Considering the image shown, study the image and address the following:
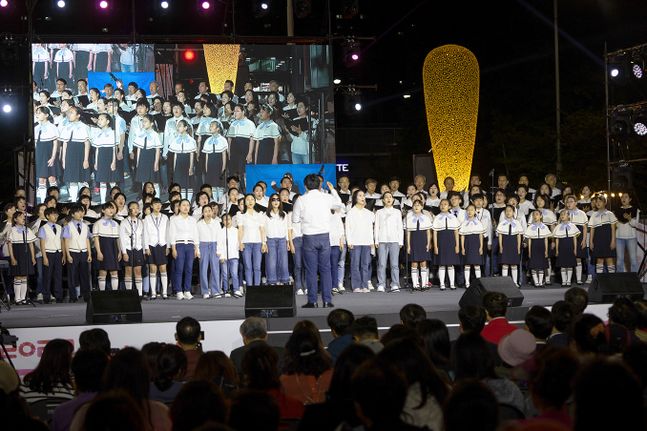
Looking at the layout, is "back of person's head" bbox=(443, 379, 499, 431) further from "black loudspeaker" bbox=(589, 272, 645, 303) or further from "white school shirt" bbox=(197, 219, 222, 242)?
"white school shirt" bbox=(197, 219, 222, 242)

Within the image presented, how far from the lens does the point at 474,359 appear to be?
4996mm

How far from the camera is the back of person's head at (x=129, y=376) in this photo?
4.37 metres

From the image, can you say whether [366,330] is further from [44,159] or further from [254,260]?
[44,159]

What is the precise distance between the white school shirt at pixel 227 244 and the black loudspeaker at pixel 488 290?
16.8 feet

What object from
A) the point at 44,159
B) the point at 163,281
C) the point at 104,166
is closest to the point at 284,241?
the point at 163,281

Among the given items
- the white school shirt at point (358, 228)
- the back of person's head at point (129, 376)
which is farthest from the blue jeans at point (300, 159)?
the back of person's head at point (129, 376)

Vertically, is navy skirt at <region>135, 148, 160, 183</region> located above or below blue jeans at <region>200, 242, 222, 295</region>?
above

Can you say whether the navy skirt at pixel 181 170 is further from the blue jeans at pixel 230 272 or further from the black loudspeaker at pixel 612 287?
the black loudspeaker at pixel 612 287

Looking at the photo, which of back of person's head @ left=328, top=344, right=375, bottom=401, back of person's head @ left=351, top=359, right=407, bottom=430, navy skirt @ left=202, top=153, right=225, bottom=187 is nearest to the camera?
back of person's head @ left=351, top=359, right=407, bottom=430

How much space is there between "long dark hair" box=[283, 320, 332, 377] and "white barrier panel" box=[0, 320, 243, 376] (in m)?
4.41

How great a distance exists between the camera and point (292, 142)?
1909cm

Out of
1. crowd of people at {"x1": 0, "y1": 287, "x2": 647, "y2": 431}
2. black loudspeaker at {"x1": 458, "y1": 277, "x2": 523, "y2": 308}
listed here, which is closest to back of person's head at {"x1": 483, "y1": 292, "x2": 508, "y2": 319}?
crowd of people at {"x1": 0, "y1": 287, "x2": 647, "y2": 431}

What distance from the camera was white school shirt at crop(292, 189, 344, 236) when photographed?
12375mm

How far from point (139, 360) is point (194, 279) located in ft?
41.3
